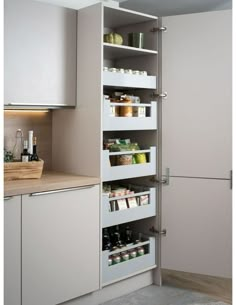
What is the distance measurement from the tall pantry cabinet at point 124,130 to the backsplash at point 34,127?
0.05 metres

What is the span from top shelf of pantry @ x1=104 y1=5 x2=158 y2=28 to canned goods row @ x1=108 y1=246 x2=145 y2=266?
5.67ft

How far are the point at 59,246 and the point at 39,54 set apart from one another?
1.22m

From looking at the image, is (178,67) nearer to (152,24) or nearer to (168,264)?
(152,24)

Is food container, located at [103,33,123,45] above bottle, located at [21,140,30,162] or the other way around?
above

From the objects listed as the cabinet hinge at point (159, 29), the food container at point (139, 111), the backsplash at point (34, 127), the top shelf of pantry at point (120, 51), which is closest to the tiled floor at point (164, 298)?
the backsplash at point (34, 127)

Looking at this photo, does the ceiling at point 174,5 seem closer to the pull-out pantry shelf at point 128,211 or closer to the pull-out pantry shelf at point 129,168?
the pull-out pantry shelf at point 129,168

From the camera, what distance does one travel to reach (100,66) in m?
2.95

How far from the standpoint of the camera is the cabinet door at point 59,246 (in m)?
2.56

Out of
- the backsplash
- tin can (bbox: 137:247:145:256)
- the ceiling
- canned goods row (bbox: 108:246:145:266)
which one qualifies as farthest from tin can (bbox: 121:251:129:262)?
the ceiling

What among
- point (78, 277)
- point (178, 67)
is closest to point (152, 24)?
point (178, 67)

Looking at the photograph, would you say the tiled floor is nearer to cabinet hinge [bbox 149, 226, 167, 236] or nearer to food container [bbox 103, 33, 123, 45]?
cabinet hinge [bbox 149, 226, 167, 236]

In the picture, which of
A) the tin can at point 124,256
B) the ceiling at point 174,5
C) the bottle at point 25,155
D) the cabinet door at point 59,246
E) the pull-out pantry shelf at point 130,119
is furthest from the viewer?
the ceiling at point 174,5

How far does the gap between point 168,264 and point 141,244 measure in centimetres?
27

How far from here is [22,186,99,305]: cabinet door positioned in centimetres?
256
